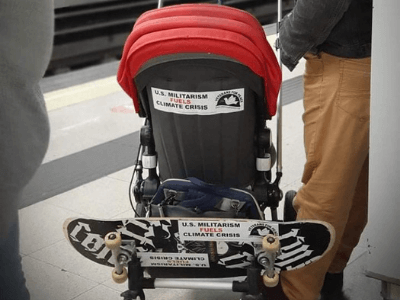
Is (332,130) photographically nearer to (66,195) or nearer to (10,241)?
(10,241)

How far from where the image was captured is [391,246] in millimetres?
2582

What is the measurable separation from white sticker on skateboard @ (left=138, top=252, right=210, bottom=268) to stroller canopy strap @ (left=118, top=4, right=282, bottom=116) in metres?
0.63

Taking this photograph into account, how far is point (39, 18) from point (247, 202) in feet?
4.69

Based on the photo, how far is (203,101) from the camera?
252 cm

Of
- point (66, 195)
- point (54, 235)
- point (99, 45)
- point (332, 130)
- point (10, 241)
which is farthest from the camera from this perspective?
point (99, 45)

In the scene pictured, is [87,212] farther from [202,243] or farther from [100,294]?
[202,243]

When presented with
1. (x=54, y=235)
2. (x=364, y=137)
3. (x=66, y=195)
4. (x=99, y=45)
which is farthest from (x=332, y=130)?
(x=99, y=45)

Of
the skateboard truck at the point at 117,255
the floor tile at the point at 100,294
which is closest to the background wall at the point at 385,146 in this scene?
the skateboard truck at the point at 117,255

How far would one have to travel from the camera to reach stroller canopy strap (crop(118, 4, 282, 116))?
2.43 meters

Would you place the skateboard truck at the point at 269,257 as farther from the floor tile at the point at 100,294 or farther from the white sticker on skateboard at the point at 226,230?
the floor tile at the point at 100,294

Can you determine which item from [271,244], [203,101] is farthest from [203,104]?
[271,244]

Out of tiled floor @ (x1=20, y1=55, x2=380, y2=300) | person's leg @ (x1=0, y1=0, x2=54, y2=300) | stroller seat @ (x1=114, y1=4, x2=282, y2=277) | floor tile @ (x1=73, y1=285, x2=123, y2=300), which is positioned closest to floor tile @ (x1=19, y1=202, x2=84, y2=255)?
tiled floor @ (x1=20, y1=55, x2=380, y2=300)

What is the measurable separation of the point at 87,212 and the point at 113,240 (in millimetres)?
1495

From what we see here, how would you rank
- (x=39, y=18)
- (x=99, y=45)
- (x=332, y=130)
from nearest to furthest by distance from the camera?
(x=39, y=18) < (x=332, y=130) < (x=99, y=45)
